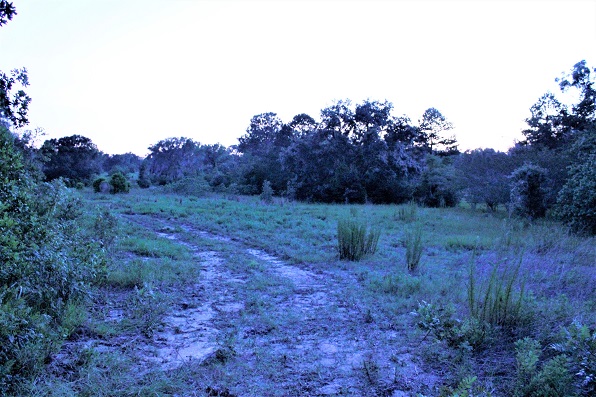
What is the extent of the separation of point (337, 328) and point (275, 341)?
2.70ft

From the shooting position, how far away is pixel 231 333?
4148 mm

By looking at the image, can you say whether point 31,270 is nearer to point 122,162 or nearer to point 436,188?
point 436,188

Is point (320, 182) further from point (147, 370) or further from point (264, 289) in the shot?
point (147, 370)

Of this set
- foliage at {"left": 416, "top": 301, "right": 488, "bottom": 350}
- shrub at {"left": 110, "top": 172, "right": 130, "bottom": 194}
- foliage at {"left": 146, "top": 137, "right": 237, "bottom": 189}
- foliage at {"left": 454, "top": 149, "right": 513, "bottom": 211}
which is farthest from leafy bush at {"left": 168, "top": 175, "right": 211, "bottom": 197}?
foliage at {"left": 416, "top": 301, "right": 488, "bottom": 350}

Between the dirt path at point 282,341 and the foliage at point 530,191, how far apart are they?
40.1ft

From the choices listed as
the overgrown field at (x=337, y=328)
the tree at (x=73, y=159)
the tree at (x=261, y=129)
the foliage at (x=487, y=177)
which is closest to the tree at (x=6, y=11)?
the overgrown field at (x=337, y=328)

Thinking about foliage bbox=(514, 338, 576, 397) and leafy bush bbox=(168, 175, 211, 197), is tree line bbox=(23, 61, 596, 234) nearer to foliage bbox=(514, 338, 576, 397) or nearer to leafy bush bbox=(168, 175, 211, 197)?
leafy bush bbox=(168, 175, 211, 197)

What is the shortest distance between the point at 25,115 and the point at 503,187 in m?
18.5

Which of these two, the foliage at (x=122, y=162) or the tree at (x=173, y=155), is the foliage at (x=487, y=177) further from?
the foliage at (x=122, y=162)

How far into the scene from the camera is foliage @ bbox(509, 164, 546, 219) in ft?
51.9

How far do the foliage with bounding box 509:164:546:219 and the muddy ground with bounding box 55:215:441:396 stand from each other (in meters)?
12.3

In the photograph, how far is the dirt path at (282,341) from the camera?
3297mm

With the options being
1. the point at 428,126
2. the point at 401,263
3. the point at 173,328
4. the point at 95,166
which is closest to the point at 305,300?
the point at 173,328

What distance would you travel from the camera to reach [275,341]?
4.15 m
